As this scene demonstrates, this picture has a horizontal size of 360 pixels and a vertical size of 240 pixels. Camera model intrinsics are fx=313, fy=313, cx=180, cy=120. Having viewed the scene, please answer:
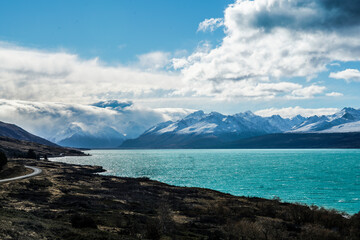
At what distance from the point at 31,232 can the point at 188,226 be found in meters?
14.2

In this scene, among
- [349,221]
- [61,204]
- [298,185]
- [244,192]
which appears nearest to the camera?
[349,221]

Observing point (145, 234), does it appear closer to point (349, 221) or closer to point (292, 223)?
point (292, 223)

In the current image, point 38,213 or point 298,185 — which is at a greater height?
point 38,213

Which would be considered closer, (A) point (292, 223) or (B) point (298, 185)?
(A) point (292, 223)

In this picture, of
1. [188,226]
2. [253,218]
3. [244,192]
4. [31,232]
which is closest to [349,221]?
[253,218]

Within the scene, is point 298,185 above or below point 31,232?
below

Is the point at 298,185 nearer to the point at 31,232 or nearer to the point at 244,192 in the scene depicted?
the point at 244,192

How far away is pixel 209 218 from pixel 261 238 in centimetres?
979

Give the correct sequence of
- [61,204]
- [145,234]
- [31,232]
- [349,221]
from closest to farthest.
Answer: [31,232], [145,234], [349,221], [61,204]

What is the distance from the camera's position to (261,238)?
2408 cm

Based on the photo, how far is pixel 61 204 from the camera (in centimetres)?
3631

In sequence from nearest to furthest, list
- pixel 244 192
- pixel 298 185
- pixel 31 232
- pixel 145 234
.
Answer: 1. pixel 31 232
2. pixel 145 234
3. pixel 244 192
4. pixel 298 185

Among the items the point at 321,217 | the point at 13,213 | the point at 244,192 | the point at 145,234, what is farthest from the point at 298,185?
the point at 13,213

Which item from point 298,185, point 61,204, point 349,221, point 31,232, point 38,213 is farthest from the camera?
point 298,185
